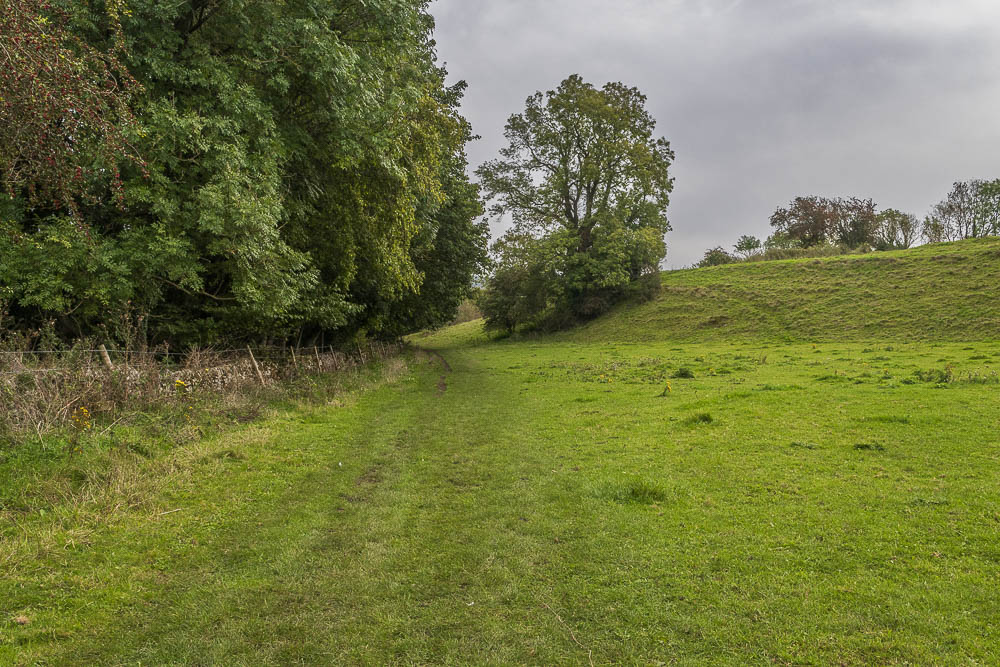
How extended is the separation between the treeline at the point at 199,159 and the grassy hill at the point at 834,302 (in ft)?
95.8

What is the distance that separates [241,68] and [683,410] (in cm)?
1421

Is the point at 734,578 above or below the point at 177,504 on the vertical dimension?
below

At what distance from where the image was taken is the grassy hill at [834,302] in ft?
102

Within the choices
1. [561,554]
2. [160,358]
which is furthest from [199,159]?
[561,554]

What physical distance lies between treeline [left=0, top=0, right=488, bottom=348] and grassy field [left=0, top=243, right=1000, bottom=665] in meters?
4.24

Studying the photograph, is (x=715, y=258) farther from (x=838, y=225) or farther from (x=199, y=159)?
(x=199, y=159)

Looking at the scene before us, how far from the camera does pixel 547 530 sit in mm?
6465

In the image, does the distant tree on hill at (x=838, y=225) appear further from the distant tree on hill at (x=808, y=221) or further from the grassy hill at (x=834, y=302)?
the grassy hill at (x=834, y=302)

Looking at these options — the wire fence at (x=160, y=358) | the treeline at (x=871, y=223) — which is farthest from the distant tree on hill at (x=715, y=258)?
the wire fence at (x=160, y=358)

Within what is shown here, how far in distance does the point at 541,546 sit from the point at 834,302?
4008cm

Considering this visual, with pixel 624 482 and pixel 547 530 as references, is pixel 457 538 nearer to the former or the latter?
pixel 547 530

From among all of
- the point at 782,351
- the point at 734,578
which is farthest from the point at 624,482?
the point at 782,351

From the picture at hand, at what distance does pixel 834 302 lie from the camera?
123 ft

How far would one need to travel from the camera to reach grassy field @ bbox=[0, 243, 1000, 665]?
4211mm
